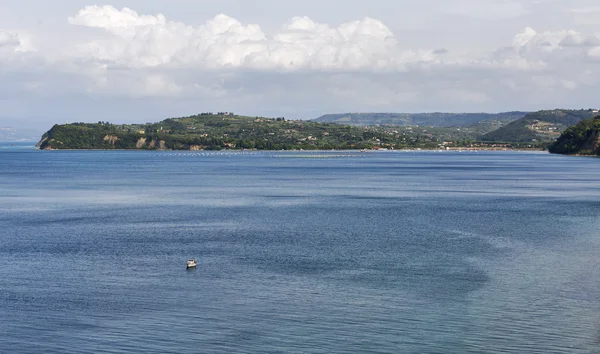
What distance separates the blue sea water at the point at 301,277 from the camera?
2988 centimetres

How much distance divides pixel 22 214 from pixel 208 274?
122ft

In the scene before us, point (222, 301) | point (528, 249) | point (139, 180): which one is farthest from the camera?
point (139, 180)

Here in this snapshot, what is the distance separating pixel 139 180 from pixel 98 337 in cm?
9871

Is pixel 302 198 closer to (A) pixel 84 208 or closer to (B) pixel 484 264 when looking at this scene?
(A) pixel 84 208

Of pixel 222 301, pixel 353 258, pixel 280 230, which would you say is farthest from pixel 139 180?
pixel 222 301

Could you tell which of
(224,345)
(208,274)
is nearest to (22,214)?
(208,274)

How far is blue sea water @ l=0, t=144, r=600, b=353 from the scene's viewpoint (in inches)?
1176

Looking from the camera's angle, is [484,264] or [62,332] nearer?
[62,332]

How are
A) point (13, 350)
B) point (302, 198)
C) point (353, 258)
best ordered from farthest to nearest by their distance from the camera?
point (302, 198) < point (353, 258) < point (13, 350)

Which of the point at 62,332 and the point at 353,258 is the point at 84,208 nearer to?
the point at 353,258

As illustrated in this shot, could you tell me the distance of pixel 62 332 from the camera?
1210 inches

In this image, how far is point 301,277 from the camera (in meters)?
40.8

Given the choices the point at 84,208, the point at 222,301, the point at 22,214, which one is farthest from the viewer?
the point at 84,208

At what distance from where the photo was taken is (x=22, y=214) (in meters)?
72.4
